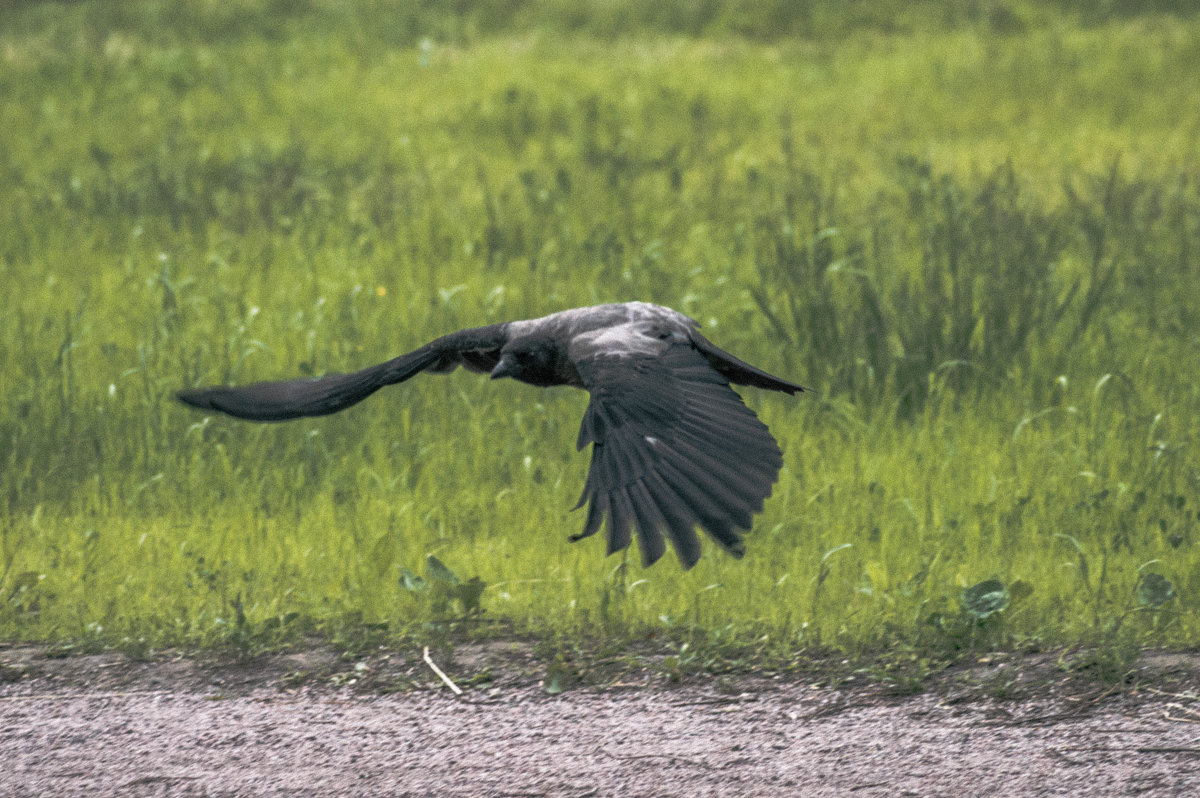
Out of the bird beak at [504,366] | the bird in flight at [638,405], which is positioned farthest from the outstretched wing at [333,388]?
the bird beak at [504,366]

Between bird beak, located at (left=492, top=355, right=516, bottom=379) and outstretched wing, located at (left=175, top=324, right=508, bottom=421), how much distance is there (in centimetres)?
14

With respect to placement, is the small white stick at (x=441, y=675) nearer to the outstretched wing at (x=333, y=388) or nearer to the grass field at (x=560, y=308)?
the grass field at (x=560, y=308)

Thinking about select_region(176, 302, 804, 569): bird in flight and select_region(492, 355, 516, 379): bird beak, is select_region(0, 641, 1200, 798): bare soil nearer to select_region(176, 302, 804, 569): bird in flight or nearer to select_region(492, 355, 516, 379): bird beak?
select_region(176, 302, 804, 569): bird in flight

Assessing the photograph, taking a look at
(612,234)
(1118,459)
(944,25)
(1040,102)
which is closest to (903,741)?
(1118,459)

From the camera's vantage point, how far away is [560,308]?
655 cm

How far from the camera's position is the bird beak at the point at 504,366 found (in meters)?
3.68

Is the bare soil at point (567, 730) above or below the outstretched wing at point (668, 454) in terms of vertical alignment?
below

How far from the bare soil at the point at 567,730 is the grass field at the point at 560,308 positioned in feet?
0.57

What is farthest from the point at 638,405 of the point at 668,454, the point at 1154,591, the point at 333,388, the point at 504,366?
the point at 1154,591

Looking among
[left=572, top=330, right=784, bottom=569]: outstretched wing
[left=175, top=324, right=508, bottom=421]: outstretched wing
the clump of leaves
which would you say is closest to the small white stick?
[left=175, top=324, right=508, bottom=421]: outstretched wing

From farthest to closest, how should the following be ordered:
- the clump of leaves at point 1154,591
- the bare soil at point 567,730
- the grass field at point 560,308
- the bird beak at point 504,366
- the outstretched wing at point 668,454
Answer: the grass field at point 560,308, the clump of leaves at point 1154,591, the bird beak at point 504,366, the bare soil at point 567,730, the outstretched wing at point 668,454

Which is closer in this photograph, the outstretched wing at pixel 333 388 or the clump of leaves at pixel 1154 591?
the outstretched wing at pixel 333 388

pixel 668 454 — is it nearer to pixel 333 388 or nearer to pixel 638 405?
pixel 638 405

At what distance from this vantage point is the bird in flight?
288 centimetres
